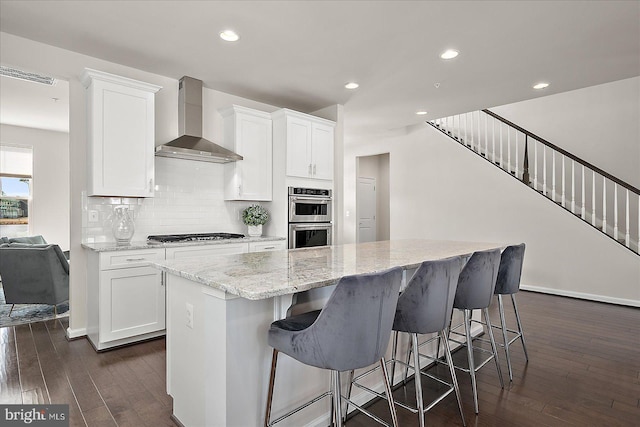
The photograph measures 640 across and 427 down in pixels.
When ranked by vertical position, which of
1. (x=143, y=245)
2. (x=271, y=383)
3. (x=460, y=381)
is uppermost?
(x=143, y=245)

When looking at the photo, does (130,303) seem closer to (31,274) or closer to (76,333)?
(76,333)

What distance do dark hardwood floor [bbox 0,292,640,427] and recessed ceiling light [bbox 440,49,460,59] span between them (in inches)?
108

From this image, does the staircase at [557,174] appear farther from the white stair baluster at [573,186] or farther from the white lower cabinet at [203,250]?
the white lower cabinet at [203,250]

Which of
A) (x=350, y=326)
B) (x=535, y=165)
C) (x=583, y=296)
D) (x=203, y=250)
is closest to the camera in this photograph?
(x=350, y=326)

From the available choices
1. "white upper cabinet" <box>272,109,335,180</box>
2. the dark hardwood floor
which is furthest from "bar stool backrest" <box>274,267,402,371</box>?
"white upper cabinet" <box>272,109,335,180</box>

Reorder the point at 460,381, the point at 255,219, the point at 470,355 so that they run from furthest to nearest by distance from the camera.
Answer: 1. the point at 255,219
2. the point at 460,381
3. the point at 470,355

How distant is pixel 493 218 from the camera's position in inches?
229

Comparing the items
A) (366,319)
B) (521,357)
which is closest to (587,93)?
(521,357)

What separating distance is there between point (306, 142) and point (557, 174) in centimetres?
403

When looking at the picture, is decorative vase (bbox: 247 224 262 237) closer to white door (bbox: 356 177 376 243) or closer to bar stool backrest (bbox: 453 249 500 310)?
bar stool backrest (bbox: 453 249 500 310)

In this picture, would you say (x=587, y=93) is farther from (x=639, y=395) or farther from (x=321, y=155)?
(x=639, y=395)

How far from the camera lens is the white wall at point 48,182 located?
673 cm

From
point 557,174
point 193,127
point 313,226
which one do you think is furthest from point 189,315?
point 557,174

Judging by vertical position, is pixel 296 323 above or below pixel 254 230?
below
